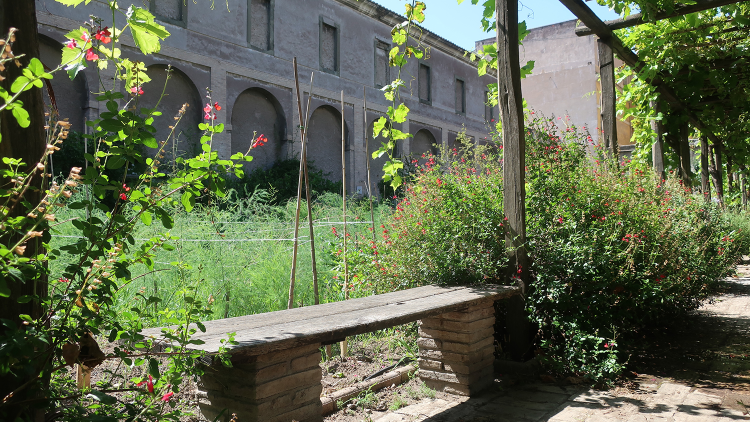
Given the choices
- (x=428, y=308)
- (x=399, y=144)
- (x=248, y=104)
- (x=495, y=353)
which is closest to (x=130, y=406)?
(x=428, y=308)

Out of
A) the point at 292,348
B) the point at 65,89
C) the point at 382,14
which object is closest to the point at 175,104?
the point at 65,89

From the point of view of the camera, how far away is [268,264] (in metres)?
5.39

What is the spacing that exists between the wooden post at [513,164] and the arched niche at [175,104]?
31.2ft

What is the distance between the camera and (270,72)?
1492 cm

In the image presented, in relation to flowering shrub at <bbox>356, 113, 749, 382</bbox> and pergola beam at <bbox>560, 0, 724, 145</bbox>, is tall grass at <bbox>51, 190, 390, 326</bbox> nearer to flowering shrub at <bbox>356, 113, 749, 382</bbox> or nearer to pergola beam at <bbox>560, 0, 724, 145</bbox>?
flowering shrub at <bbox>356, 113, 749, 382</bbox>

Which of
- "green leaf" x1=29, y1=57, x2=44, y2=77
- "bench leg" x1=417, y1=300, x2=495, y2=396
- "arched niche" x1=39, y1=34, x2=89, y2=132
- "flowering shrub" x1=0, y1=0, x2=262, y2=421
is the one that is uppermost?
"arched niche" x1=39, y1=34, x2=89, y2=132

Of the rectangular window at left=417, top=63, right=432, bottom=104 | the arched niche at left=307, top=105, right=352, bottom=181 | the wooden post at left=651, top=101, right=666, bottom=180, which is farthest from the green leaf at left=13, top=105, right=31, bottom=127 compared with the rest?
the rectangular window at left=417, top=63, right=432, bottom=104

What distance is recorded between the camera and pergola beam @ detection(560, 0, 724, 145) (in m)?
5.70

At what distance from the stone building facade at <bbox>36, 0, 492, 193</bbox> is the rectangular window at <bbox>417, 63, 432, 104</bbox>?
0.13ft

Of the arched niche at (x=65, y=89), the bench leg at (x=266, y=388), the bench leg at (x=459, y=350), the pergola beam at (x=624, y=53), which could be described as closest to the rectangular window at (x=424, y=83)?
the pergola beam at (x=624, y=53)

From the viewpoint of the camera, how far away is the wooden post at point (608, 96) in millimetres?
6676

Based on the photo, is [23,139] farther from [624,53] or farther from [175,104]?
[175,104]

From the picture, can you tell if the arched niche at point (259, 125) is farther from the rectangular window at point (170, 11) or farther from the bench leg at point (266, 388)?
the bench leg at point (266, 388)

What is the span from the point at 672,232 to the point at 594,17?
8.44 ft
